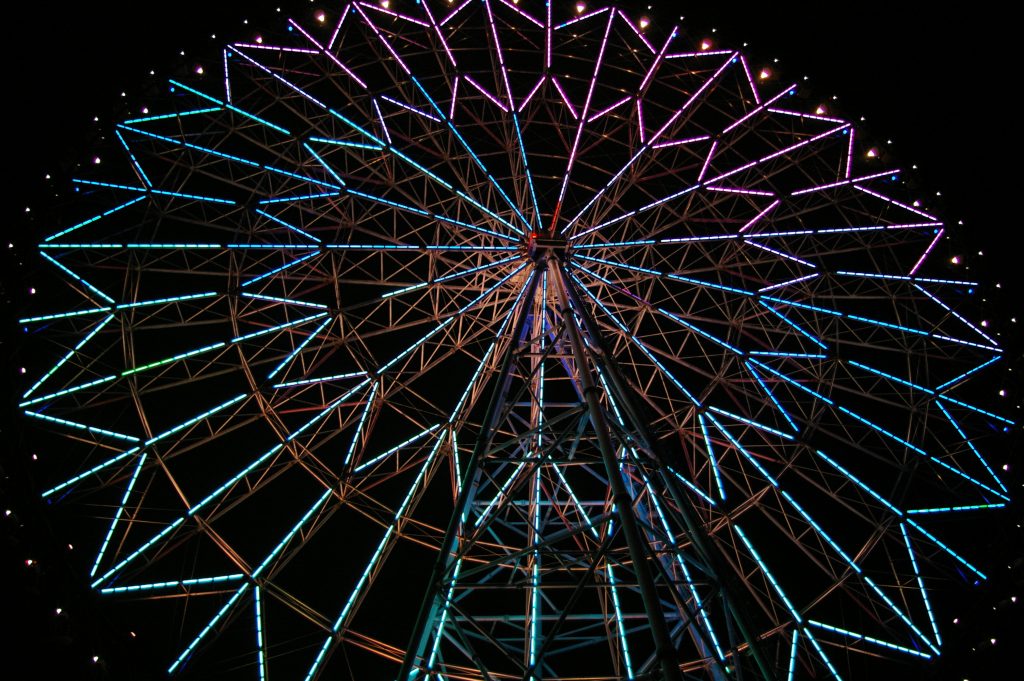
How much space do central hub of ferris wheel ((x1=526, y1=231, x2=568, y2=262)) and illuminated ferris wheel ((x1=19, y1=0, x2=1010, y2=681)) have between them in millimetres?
131

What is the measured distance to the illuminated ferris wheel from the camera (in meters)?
18.7

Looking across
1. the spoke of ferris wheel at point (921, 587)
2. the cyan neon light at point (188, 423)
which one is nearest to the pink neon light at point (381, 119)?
the cyan neon light at point (188, 423)

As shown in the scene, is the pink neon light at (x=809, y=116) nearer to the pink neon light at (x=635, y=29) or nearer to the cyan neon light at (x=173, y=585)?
the pink neon light at (x=635, y=29)

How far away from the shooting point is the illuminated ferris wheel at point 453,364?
61.4ft

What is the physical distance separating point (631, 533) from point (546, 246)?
1125 centimetres

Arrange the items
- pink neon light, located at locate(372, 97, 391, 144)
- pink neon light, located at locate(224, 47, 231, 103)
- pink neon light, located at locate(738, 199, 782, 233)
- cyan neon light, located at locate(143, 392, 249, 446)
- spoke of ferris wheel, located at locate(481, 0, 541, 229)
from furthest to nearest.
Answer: pink neon light, located at locate(738, 199, 782, 233)
pink neon light, located at locate(372, 97, 391, 144)
spoke of ferris wheel, located at locate(481, 0, 541, 229)
pink neon light, located at locate(224, 47, 231, 103)
cyan neon light, located at locate(143, 392, 249, 446)

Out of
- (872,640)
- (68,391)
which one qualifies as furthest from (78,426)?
(872,640)

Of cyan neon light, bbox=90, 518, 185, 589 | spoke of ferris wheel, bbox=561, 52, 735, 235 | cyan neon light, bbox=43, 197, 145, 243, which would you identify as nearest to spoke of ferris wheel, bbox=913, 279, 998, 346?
spoke of ferris wheel, bbox=561, 52, 735, 235

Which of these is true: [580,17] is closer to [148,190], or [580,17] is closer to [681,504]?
[148,190]

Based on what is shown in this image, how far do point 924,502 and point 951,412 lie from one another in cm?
283

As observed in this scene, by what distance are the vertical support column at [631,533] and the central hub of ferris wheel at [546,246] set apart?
565cm

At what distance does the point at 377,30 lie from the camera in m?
22.5

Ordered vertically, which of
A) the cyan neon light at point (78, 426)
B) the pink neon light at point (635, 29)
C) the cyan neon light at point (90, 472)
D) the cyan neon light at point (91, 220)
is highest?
the pink neon light at point (635, 29)

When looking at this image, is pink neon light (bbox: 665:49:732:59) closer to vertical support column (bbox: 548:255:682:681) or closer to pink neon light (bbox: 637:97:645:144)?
pink neon light (bbox: 637:97:645:144)
